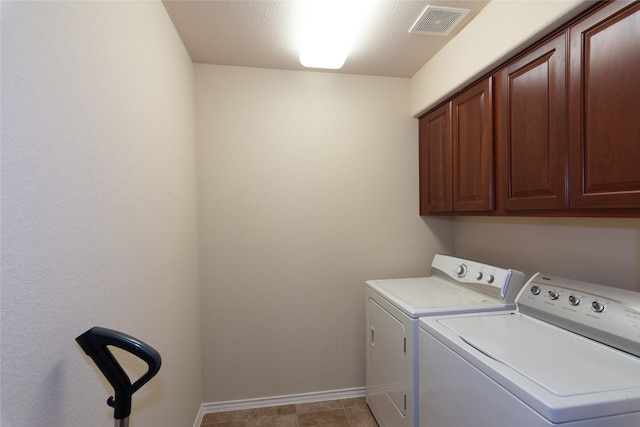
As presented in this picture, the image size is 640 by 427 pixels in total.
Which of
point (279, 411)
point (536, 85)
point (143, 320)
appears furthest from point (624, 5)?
point (279, 411)

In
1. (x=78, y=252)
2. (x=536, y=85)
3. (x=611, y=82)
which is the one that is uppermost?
(x=536, y=85)

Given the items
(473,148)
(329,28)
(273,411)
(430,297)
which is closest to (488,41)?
(473,148)

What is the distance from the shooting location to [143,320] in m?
1.19

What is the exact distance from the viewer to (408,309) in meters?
1.51

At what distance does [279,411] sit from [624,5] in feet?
9.30

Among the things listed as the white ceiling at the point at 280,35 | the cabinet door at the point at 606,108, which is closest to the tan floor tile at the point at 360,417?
the cabinet door at the point at 606,108

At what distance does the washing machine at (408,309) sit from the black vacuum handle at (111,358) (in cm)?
120

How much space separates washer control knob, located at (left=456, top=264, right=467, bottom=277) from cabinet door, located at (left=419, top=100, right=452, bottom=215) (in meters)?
0.39

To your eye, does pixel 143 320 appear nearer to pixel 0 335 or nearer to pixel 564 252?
pixel 0 335

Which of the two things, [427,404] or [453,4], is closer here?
[427,404]

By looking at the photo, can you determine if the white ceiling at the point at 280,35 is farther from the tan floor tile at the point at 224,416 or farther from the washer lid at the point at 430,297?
the tan floor tile at the point at 224,416

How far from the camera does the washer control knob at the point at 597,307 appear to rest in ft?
3.58

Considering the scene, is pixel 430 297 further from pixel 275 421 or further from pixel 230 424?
pixel 230 424

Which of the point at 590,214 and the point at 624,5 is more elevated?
the point at 624,5
